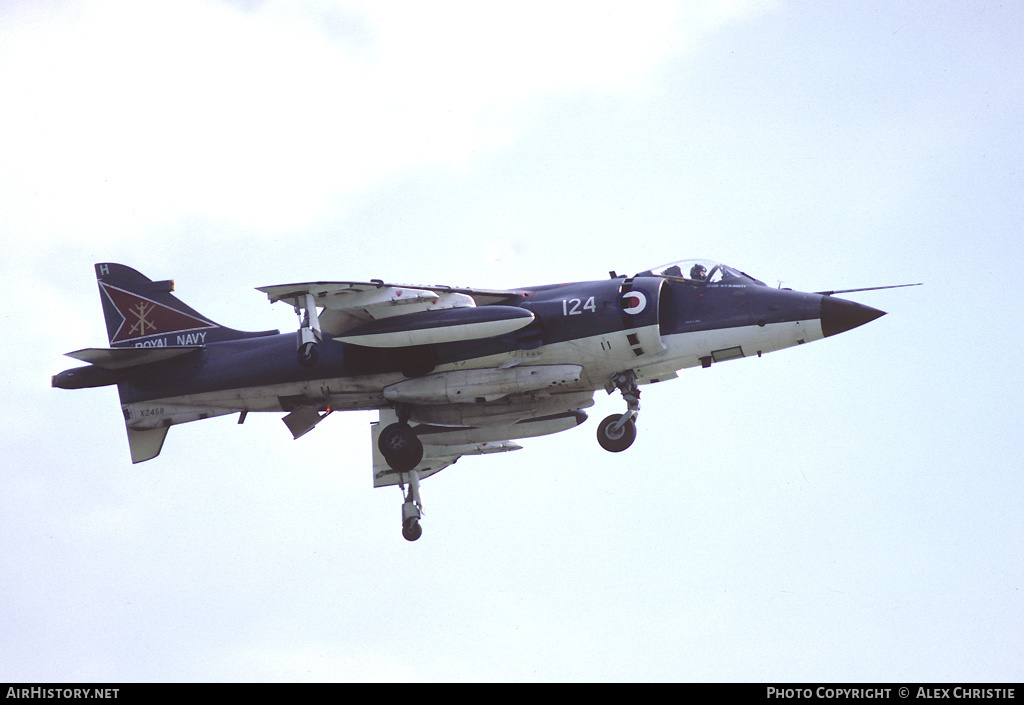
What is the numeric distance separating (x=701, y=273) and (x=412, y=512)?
7.39 metres

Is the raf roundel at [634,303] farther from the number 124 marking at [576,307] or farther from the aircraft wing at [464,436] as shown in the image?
the aircraft wing at [464,436]

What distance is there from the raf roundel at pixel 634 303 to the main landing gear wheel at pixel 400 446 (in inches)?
189

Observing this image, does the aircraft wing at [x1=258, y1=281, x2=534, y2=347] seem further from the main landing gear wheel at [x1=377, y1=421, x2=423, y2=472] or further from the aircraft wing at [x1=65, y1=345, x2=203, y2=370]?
the aircraft wing at [x1=65, y1=345, x2=203, y2=370]

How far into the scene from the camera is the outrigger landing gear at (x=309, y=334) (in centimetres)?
2348

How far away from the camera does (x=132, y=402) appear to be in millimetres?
26219

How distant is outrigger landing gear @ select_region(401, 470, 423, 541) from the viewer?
2688 centimetres

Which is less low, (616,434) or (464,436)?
(464,436)

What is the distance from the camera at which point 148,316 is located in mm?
26859

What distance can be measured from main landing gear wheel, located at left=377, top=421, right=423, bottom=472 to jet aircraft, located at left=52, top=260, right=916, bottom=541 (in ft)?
0.08

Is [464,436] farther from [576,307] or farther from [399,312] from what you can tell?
[576,307]

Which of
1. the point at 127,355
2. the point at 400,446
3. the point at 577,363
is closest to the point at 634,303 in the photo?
the point at 577,363
